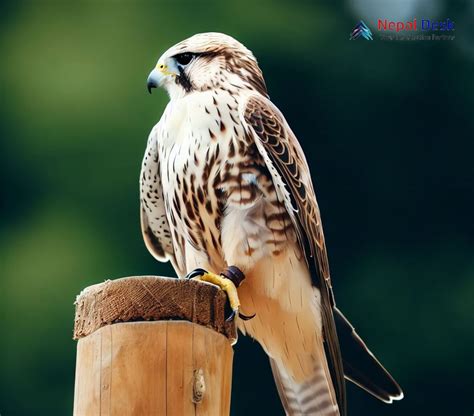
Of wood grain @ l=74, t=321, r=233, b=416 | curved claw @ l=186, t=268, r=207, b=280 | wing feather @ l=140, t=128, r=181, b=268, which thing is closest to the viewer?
wood grain @ l=74, t=321, r=233, b=416

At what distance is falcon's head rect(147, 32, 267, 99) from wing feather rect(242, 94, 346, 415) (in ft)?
0.40

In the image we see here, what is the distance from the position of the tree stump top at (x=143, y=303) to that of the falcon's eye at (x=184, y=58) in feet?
3.81

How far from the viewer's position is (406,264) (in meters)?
8.17

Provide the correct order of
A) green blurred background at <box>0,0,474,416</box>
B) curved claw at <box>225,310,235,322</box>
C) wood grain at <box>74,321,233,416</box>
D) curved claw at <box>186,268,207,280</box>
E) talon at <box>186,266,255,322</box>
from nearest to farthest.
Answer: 1. wood grain at <box>74,321,233,416</box>
2. curved claw at <box>225,310,235,322</box>
3. talon at <box>186,266,255,322</box>
4. curved claw at <box>186,268,207,280</box>
5. green blurred background at <box>0,0,474,416</box>

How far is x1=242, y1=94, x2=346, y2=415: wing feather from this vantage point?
11.7ft

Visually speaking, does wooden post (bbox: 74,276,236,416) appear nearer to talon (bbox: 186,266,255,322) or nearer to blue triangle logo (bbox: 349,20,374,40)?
talon (bbox: 186,266,255,322)

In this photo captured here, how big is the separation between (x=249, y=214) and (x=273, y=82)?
14.1 ft

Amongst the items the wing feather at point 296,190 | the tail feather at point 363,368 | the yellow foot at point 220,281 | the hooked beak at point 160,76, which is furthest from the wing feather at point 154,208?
the tail feather at point 363,368

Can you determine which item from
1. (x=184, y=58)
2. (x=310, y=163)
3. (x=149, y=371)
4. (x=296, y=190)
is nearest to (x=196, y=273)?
(x=296, y=190)

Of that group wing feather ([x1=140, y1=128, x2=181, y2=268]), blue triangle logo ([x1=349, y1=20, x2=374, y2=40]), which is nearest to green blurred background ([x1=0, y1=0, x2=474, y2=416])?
blue triangle logo ([x1=349, y1=20, x2=374, y2=40])

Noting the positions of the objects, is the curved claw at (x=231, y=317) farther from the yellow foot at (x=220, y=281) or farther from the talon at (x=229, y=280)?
the yellow foot at (x=220, y=281)

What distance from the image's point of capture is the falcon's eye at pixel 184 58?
12.5ft

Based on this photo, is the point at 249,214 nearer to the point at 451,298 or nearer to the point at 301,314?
the point at 301,314

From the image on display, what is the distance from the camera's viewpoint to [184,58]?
381cm
